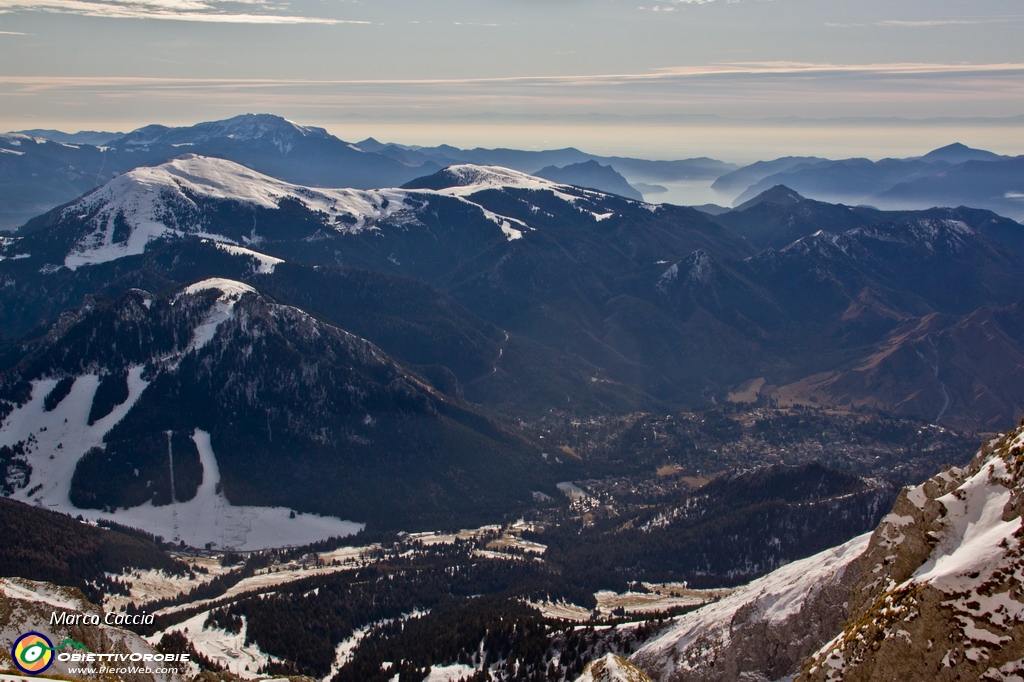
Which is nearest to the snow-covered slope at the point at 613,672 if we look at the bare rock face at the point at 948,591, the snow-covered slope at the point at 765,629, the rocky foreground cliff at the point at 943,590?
the snow-covered slope at the point at 765,629

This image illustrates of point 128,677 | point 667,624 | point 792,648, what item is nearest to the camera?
point 792,648

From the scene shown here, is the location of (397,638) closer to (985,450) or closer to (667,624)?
(667,624)

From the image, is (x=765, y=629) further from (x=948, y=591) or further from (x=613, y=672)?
(x=948, y=591)

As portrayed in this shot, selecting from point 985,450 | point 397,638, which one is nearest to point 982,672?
point 985,450
